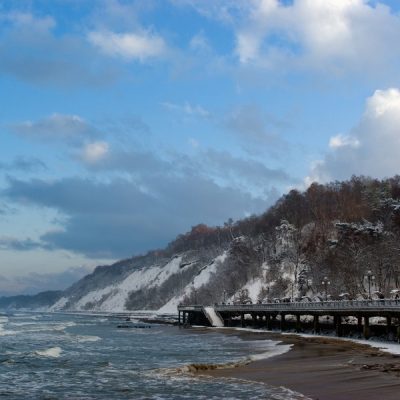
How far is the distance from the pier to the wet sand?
726 cm

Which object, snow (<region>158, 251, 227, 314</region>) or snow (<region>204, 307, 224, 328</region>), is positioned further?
snow (<region>158, 251, 227, 314</region>)

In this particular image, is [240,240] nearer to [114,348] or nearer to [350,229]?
[350,229]

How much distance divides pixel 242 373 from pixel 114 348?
23559 millimetres

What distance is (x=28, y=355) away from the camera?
144 ft

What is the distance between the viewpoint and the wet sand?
22183mm

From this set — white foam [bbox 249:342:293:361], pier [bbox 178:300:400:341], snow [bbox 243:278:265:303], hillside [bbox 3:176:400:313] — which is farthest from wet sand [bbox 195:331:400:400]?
snow [bbox 243:278:265:303]

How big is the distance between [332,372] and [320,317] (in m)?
50.8

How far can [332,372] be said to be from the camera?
28.5m

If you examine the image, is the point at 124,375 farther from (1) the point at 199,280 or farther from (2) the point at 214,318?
(1) the point at 199,280

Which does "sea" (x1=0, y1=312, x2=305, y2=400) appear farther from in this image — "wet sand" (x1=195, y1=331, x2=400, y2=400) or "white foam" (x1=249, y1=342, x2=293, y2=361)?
"wet sand" (x1=195, y1=331, x2=400, y2=400)

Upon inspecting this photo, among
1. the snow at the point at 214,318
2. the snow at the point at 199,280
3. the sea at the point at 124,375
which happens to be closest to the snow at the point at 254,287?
the snow at the point at 214,318

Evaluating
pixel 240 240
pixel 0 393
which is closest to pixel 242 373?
pixel 0 393

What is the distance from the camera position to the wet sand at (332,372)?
22.2 metres

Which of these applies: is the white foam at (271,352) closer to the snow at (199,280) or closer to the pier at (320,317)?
the pier at (320,317)
